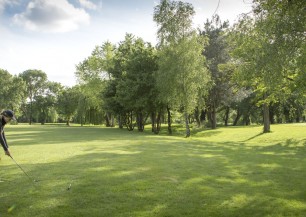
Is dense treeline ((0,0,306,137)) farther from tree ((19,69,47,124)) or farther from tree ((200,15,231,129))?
tree ((19,69,47,124))

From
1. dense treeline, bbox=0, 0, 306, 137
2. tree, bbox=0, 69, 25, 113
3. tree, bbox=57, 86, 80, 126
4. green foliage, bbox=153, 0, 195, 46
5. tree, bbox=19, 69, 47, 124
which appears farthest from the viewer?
tree, bbox=19, 69, 47, 124

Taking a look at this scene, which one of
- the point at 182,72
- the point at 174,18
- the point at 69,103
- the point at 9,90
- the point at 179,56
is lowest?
the point at 182,72

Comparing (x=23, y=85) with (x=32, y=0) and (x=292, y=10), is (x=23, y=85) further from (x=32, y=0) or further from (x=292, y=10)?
(x=292, y=10)

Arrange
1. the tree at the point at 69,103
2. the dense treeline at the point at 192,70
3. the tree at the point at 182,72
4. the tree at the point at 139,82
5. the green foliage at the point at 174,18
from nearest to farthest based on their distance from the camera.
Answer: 1. the dense treeline at the point at 192,70
2. the tree at the point at 182,72
3. the green foliage at the point at 174,18
4. the tree at the point at 139,82
5. the tree at the point at 69,103

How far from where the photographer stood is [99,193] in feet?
33.1

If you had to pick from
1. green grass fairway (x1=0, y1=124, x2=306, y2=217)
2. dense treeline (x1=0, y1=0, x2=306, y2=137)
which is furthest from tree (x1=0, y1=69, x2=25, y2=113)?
green grass fairway (x1=0, y1=124, x2=306, y2=217)

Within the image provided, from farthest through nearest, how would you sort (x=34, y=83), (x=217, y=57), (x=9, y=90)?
(x=34, y=83) → (x=9, y=90) → (x=217, y=57)

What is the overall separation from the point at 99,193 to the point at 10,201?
2.69m

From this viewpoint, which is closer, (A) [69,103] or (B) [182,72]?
(B) [182,72]

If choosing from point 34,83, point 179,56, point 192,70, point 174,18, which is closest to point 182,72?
point 192,70

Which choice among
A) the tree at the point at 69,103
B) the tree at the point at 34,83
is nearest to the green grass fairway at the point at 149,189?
the tree at the point at 69,103

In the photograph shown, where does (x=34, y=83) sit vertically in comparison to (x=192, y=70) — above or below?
above

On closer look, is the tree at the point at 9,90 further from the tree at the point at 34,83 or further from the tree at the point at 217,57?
the tree at the point at 217,57

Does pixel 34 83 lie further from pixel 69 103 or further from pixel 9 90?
pixel 9 90
